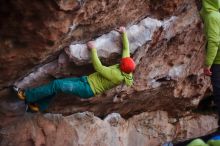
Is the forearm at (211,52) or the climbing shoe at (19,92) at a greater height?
the forearm at (211,52)

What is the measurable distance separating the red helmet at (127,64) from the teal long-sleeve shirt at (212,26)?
3.76ft

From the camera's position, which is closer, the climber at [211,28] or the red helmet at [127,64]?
the red helmet at [127,64]

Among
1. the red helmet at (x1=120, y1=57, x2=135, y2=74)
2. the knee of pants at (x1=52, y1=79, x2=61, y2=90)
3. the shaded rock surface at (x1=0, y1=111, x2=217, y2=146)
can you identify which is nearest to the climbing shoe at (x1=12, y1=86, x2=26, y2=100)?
the knee of pants at (x1=52, y1=79, x2=61, y2=90)

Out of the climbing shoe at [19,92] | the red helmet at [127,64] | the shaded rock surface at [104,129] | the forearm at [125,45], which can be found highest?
the forearm at [125,45]

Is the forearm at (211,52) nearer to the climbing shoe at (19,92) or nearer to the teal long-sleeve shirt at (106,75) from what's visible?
the teal long-sleeve shirt at (106,75)

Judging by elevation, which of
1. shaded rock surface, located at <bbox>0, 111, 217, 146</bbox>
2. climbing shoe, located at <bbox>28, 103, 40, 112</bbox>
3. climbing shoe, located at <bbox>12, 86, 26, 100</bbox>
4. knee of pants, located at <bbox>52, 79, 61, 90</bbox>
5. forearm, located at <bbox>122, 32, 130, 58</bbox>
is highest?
forearm, located at <bbox>122, 32, 130, 58</bbox>

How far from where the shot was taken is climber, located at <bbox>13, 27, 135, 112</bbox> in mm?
5668

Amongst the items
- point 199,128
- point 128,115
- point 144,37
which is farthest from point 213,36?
point 199,128

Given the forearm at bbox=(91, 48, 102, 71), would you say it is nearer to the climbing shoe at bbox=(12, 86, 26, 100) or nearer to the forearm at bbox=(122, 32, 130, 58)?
the forearm at bbox=(122, 32, 130, 58)

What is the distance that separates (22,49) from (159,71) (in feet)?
8.21

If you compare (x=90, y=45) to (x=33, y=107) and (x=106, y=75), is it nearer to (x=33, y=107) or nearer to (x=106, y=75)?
(x=106, y=75)

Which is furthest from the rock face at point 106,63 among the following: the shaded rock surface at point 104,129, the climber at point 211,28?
the climber at point 211,28

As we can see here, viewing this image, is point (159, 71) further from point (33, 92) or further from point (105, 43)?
point (33, 92)

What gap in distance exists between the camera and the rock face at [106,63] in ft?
16.6
